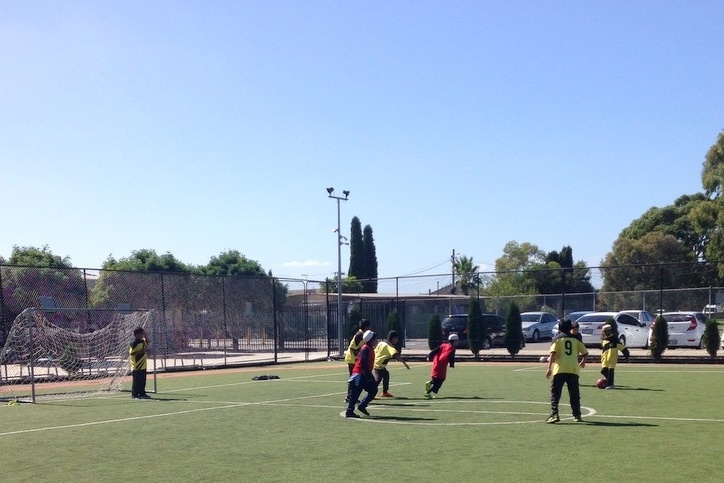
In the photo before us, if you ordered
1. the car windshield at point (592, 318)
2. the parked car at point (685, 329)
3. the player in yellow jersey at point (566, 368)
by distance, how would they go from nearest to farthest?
the player in yellow jersey at point (566, 368), the parked car at point (685, 329), the car windshield at point (592, 318)

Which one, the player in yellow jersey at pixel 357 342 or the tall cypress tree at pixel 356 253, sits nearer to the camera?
the player in yellow jersey at pixel 357 342

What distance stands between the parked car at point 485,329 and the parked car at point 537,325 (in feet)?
13.0

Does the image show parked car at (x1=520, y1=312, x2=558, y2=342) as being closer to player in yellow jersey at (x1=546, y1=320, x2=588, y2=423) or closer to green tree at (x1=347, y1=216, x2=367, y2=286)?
player in yellow jersey at (x1=546, y1=320, x2=588, y2=423)

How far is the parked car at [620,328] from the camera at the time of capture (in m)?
35.8

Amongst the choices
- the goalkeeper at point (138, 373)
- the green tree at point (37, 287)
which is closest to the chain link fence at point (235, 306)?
the green tree at point (37, 287)

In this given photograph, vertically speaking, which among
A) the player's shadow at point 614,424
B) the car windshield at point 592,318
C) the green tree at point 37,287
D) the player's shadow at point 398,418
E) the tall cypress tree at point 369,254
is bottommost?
the player's shadow at point 398,418

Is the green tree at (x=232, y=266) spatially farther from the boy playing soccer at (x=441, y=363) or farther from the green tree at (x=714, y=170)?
the boy playing soccer at (x=441, y=363)

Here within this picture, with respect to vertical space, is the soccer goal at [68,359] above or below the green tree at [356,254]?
below

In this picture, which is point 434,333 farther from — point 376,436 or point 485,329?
point 376,436

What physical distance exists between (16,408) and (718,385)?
55.1 feet

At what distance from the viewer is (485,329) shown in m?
39.3

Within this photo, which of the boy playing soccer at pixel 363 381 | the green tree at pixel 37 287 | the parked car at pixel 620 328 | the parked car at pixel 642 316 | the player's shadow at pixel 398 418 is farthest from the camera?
the parked car at pixel 642 316

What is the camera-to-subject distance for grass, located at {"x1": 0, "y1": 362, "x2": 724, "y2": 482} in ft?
34.2

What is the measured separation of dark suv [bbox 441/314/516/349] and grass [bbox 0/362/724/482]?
16202 millimetres
